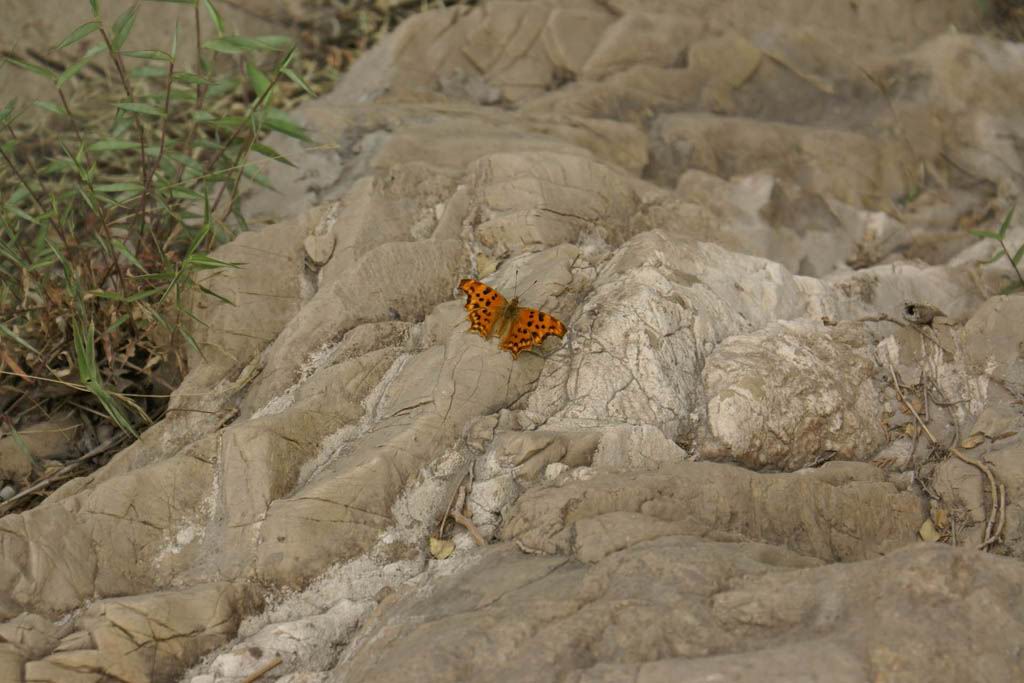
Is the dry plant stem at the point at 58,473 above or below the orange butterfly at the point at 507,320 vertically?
below

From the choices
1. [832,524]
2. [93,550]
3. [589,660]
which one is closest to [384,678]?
[589,660]

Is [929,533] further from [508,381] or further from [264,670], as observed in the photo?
[264,670]

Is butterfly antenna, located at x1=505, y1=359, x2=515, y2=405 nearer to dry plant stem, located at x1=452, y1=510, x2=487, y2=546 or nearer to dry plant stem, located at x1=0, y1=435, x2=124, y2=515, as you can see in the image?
dry plant stem, located at x1=452, y1=510, x2=487, y2=546

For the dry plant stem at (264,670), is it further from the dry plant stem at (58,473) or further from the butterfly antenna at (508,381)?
the dry plant stem at (58,473)

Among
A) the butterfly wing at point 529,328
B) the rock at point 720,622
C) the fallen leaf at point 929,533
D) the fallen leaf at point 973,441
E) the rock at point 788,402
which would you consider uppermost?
the butterfly wing at point 529,328

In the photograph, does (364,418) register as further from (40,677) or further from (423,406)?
(40,677)

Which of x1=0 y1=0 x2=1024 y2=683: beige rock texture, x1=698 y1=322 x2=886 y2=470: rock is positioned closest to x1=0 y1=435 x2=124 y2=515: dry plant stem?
x1=0 y1=0 x2=1024 y2=683: beige rock texture

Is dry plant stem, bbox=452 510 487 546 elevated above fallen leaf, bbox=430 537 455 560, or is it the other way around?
dry plant stem, bbox=452 510 487 546

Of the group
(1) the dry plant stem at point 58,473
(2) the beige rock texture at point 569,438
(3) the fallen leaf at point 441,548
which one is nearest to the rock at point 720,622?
(2) the beige rock texture at point 569,438
